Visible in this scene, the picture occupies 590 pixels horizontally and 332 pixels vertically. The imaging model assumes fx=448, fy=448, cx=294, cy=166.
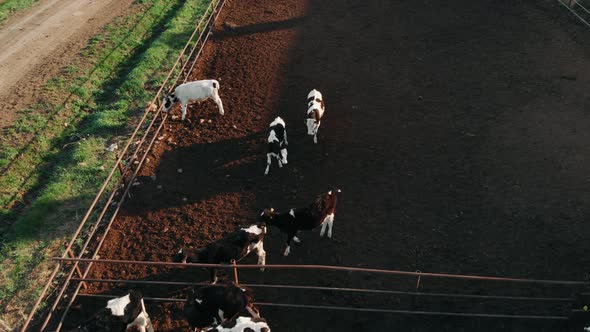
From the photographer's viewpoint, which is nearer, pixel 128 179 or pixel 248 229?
pixel 248 229

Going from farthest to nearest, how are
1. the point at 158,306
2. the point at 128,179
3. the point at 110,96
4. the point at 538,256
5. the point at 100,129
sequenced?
the point at 110,96, the point at 100,129, the point at 128,179, the point at 538,256, the point at 158,306

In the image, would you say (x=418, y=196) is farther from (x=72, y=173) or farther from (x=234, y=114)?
(x=72, y=173)

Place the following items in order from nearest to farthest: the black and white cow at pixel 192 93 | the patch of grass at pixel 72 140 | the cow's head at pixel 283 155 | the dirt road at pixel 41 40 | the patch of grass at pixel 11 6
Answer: the patch of grass at pixel 72 140 < the cow's head at pixel 283 155 < the black and white cow at pixel 192 93 < the dirt road at pixel 41 40 < the patch of grass at pixel 11 6

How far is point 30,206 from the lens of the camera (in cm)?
1184

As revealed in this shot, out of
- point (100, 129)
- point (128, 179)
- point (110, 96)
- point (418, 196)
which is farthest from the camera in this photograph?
point (110, 96)

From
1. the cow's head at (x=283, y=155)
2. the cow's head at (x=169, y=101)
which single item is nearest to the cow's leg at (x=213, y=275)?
the cow's head at (x=283, y=155)

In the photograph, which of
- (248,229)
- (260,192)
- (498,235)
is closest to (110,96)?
(260,192)

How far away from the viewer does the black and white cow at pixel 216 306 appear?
25.9 feet

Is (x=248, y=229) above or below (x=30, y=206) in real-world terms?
above

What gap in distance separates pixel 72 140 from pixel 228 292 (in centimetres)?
923

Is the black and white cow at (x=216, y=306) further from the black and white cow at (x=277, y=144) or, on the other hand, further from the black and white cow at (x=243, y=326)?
the black and white cow at (x=277, y=144)

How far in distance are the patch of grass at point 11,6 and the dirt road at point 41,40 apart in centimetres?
57

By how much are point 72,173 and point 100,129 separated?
2.20 meters

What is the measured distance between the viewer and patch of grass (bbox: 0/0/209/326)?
10461 mm
